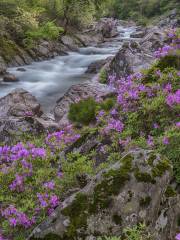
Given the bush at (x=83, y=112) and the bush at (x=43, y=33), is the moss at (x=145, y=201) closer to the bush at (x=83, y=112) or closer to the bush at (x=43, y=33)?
the bush at (x=83, y=112)

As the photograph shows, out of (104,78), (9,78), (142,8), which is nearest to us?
(104,78)

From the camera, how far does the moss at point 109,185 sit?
15.7 feet

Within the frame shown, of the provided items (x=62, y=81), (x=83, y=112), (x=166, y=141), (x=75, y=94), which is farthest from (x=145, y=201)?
(x=62, y=81)

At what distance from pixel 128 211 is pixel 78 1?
42.2 metres

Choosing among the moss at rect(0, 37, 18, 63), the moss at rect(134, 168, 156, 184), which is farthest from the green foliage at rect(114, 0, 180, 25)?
the moss at rect(134, 168, 156, 184)

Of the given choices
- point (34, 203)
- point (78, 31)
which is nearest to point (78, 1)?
point (78, 31)

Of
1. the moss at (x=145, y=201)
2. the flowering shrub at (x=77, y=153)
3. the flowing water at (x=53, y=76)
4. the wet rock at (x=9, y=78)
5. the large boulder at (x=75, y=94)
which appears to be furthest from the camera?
the wet rock at (x=9, y=78)

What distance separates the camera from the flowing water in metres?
23.0

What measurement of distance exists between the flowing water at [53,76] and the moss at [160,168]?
49.4 feet

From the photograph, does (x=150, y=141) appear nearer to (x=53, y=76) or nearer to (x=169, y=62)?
(x=169, y=62)

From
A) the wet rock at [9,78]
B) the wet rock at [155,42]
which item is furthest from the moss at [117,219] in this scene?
the wet rock at [9,78]

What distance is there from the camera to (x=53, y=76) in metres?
28.0

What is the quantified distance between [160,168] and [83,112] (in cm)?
657

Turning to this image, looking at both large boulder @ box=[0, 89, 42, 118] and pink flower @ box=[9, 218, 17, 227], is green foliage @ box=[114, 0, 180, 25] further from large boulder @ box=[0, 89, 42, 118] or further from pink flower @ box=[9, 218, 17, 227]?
pink flower @ box=[9, 218, 17, 227]
